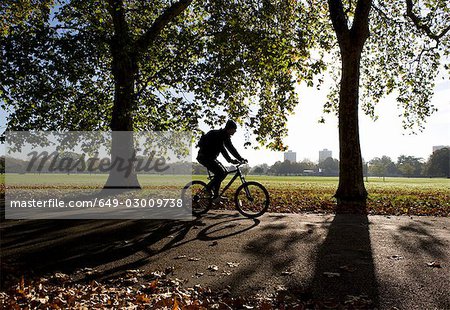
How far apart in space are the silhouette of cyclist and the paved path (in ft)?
4.26

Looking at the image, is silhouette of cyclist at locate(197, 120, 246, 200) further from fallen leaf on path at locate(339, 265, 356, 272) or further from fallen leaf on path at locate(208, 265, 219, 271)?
fallen leaf on path at locate(339, 265, 356, 272)

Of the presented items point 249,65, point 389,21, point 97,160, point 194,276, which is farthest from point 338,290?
point 389,21

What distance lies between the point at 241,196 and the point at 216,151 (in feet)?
4.96

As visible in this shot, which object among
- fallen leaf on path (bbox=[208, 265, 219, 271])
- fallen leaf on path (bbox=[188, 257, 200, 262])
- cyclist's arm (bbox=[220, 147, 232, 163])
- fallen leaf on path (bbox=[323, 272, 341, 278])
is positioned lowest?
fallen leaf on path (bbox=[208, 265, 219, 271])

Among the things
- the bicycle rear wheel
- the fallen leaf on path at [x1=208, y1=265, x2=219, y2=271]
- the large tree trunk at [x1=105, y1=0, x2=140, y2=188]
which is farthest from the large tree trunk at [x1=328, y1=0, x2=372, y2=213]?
the large tree trunk at [x1=105, y1=0, x2=140, y2=188]

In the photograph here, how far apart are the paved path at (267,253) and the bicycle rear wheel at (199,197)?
2.65 feet

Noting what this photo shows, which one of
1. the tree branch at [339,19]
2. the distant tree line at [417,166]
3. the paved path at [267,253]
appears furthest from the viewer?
the distant tree line at [417,166]

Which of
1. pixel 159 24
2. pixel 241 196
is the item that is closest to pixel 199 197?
pixel 241 196

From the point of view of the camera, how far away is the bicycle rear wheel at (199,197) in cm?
984

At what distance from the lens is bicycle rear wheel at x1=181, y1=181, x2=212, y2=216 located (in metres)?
9.84

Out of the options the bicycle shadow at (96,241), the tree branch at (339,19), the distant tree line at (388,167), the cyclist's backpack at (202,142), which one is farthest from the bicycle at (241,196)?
the distant tree line at (388,167)

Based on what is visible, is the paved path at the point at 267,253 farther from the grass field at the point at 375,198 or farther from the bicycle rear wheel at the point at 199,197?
the grass field at the point at 375,198

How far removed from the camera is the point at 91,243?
23.1ft

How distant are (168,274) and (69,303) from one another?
1.48 meters
